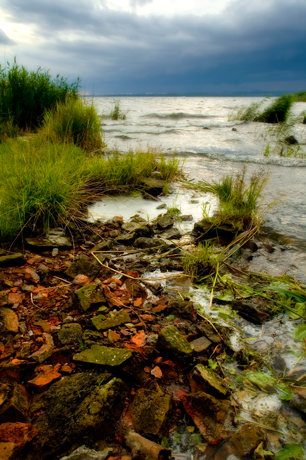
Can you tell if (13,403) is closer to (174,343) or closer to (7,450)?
(7,450)

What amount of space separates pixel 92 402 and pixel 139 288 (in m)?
0.92

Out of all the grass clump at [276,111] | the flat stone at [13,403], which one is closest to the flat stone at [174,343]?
the flat stone at [13,403]

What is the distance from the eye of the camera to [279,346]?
5.13 feet

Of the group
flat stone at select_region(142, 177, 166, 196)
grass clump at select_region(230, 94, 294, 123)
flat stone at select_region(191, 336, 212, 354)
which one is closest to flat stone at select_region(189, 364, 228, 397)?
flat stone at select_region(191, 336, 212, 354)

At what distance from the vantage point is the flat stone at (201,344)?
1.47m

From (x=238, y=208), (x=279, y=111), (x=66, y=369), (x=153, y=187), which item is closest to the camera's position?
(x=66, y=369)

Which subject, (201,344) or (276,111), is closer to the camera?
(201,344)

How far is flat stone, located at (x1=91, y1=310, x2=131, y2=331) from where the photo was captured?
155cm

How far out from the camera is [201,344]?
1506mm

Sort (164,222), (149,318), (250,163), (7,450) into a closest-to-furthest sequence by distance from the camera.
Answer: (7,450) < (149,318) < (164,222) < (250,163)

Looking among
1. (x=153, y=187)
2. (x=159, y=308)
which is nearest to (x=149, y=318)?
(x=159, y=308)

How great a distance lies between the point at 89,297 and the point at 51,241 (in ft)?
2.93

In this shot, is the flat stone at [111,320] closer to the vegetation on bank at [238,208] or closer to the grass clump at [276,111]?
the vegetation on bank at [238,208]

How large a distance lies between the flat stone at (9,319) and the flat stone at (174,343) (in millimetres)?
750
